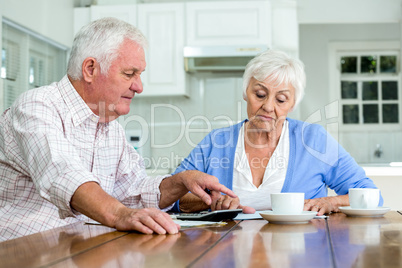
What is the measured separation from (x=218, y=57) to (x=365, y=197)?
9.98ft

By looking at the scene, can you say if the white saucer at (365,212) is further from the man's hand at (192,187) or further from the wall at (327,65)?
the wall at (327,65)

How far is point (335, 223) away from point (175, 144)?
137 inches

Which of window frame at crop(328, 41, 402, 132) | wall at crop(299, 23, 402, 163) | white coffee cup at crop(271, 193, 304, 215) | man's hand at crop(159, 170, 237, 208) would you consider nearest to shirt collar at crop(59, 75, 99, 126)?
man's hand at crop(159, 170, 237, 208)

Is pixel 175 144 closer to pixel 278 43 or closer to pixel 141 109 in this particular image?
pixel 141 109

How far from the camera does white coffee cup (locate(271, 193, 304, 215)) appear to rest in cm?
132

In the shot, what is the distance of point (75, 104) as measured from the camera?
1619 mm

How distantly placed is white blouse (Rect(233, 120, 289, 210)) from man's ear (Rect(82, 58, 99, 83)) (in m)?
0.71

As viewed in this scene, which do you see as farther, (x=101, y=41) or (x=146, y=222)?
(x=101, y=41)

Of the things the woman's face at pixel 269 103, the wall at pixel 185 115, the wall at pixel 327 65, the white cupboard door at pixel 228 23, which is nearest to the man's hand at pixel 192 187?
the woman's face at pixel 269 103

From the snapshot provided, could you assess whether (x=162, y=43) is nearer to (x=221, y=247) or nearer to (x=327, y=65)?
(x=327, y=65)

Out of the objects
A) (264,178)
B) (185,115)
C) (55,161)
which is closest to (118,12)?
(185,115)

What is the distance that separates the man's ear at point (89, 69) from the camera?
1699 millimetres

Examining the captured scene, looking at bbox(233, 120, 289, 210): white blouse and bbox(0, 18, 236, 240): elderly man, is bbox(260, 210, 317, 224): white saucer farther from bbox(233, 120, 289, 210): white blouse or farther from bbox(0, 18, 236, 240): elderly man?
bbox(233, 120, 289, 210): white blouse

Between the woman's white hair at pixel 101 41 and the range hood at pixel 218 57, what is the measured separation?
255 cm
